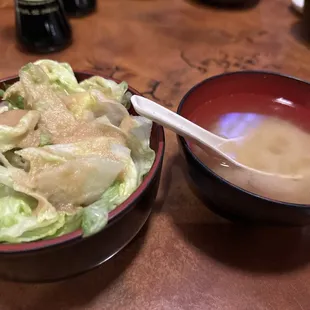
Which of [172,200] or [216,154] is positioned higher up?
[216,154]

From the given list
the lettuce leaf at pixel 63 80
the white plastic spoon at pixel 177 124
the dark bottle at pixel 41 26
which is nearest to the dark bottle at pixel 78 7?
the dark bottle at pixel 41 26

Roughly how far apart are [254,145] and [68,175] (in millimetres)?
413

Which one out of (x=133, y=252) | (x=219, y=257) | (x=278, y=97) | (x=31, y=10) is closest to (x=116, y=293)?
(x=133, y=252)

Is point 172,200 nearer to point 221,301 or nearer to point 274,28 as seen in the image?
point 221,301

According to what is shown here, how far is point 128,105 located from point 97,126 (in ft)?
0.37

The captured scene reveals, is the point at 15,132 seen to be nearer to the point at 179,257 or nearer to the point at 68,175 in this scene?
the point at 68,175

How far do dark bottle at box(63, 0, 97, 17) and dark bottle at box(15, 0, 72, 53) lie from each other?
17cm

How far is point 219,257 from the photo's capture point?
0.75 meters

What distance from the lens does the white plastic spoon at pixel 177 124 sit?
0.73 meters

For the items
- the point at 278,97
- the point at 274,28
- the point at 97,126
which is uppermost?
the point at 97,126

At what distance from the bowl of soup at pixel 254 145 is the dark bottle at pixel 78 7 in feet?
2.45

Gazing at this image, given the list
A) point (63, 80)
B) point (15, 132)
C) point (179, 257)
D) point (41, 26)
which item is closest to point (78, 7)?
point (41, 26)

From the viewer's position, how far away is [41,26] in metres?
1.25

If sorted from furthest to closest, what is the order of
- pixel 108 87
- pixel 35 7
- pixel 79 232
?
pixel 35 7
pixel 108 87
pixel 79 232
